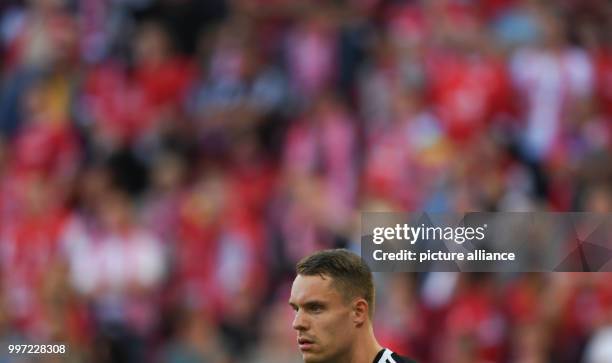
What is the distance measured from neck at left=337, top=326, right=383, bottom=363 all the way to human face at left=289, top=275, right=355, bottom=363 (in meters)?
0.04

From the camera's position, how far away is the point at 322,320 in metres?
4.12

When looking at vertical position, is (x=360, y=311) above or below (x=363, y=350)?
above

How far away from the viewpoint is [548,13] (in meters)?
9.12

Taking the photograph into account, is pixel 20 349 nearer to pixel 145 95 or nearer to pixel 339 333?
pixel 145 95

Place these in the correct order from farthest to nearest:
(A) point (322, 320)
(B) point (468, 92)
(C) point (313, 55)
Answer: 1. (C) point (313, 55)
2. (B) point (468, 92)
3. (A) point (322, 320)

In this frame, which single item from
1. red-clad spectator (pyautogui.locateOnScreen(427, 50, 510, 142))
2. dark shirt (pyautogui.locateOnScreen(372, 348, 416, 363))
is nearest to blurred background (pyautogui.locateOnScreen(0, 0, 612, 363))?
red-clad spectator (pyautogui.locateOnScreen(427, 50, 510, 142))

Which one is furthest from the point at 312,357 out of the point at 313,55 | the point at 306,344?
the point at 313,55

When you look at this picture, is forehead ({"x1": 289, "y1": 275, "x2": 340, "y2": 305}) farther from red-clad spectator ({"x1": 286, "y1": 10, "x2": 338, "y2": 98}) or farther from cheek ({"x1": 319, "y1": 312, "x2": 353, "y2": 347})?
red-clad spectator ({"x1": 286, "y1": 10, "x2": 338, "y2": 98})

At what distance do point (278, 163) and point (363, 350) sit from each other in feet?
18.3

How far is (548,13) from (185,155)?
9.54 ft

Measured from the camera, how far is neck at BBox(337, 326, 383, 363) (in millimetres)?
4176

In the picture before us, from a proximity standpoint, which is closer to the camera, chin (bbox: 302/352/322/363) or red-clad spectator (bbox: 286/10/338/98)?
chin (bbox: 302/352/322/363)

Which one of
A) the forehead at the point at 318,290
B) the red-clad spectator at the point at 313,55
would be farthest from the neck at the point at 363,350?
the red-clad spectator at the point at 313,55

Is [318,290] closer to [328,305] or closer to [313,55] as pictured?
[328,305]
